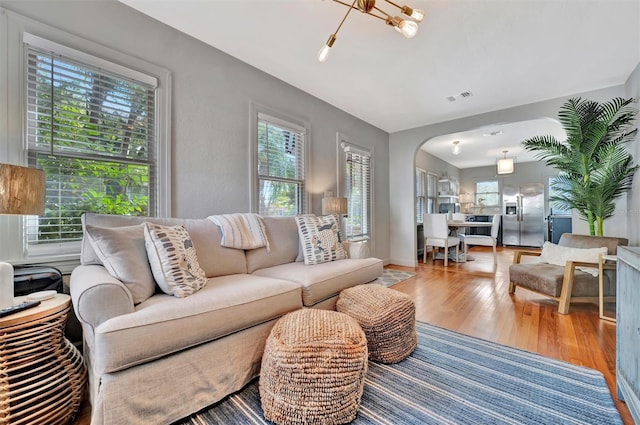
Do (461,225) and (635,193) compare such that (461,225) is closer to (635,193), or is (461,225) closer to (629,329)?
(635,193)

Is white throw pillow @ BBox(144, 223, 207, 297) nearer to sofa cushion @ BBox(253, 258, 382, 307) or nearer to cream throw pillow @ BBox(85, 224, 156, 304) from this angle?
cream throw pillow @ BBox(85, 224, 156, 304)

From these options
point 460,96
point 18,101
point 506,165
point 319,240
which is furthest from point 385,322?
point 506,165

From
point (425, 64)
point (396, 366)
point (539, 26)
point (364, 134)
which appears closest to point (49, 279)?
point (396, 366)

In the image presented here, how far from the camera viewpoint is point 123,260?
4.71 feet

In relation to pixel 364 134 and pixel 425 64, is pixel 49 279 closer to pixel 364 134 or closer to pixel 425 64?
pixel 425 64

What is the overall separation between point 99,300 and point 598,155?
467 centimetres

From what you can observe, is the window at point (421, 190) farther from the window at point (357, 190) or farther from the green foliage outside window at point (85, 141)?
the green foliage outside window at point (85, 141)

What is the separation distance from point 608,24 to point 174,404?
408 centimetres

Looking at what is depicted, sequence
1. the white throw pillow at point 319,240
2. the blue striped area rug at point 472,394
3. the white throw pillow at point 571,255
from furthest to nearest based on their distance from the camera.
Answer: the white throw pillow at point 571,255 < the white throw pillow at point 319,240 < the blue striped area rug at point 472,394

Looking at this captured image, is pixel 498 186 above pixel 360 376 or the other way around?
above

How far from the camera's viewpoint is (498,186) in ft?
27.9

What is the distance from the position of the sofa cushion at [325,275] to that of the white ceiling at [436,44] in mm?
2055

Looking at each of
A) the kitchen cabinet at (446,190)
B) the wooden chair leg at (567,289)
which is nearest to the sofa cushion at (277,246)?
the wooden chair leg at (567,289)

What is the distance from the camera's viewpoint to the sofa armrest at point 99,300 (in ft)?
3.74
